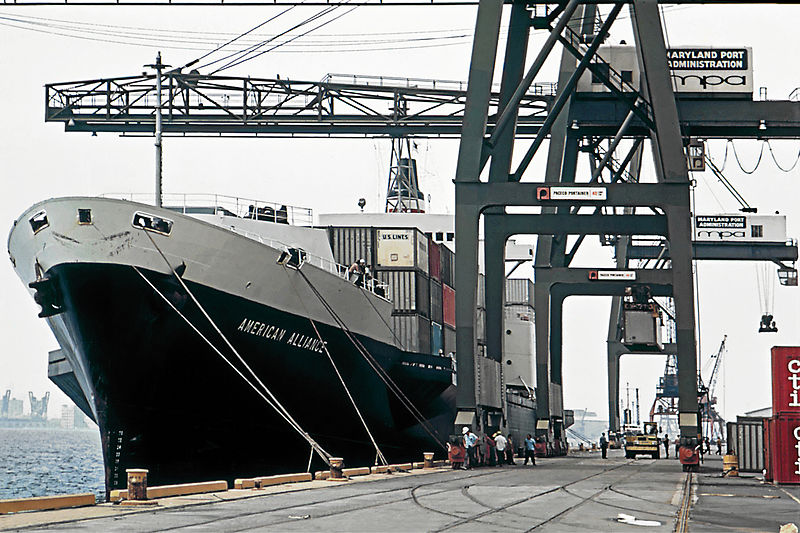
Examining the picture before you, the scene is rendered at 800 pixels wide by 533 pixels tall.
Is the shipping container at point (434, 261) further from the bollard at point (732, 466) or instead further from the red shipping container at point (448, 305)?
the bollard at point (732, 466)

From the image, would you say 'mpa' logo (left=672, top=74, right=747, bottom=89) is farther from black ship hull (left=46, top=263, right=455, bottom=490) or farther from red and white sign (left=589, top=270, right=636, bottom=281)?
black ship hull (left=46, top=263, right=455, bottom=490)

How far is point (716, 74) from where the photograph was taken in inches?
1422

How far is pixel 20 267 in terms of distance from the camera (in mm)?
26188

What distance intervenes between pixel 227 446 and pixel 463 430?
308 inches

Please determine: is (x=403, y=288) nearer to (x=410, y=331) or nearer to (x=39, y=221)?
(x=410, y=331)

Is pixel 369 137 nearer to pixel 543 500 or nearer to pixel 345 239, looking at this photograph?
pixel 345 239

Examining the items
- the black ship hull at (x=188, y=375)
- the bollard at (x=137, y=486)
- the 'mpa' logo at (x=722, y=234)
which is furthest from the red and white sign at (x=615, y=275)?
the bollard at (x=137, y=486)

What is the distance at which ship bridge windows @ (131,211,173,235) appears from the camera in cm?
2273

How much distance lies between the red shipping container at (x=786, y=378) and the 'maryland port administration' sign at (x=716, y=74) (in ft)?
47.1

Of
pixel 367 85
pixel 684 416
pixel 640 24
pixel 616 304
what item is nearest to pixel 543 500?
pixel 684 416

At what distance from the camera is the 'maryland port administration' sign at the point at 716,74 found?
35906 mm

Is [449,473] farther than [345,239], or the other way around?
[345,239]

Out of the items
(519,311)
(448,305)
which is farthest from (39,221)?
(519,311)

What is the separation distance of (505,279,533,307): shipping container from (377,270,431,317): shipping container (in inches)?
1232
